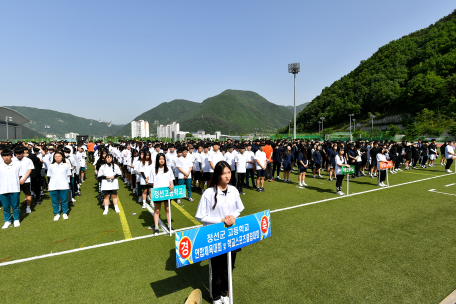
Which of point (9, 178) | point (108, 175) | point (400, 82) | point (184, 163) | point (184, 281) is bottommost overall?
point (184, 281)

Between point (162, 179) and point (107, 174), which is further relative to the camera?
point (107, 174)

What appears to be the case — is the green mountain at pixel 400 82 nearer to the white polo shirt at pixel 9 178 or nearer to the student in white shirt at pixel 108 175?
the student in white shirt at pixel 108 175

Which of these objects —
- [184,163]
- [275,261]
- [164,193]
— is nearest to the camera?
[275,261]

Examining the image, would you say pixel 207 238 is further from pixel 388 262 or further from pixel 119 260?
pixel 388 262

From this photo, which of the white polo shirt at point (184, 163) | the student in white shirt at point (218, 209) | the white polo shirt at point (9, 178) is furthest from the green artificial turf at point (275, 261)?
the white polo shirt at point (184, 163)

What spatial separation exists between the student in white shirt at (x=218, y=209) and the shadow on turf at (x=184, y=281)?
1.30 ft

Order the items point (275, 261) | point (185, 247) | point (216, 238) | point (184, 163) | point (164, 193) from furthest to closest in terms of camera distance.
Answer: point (184, 163) → point (164, 193) → point (275, 261) → point (216, 238) → point (185, 247)

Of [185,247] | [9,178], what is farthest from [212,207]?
[9,178]

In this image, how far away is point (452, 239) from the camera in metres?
5.12

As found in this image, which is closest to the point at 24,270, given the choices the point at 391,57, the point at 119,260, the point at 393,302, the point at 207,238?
the point at 119,260

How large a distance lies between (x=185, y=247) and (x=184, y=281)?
1578 millimetres

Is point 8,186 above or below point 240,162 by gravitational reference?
below

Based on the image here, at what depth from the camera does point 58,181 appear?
6.49m

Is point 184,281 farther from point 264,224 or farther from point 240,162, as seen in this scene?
point 240,162
